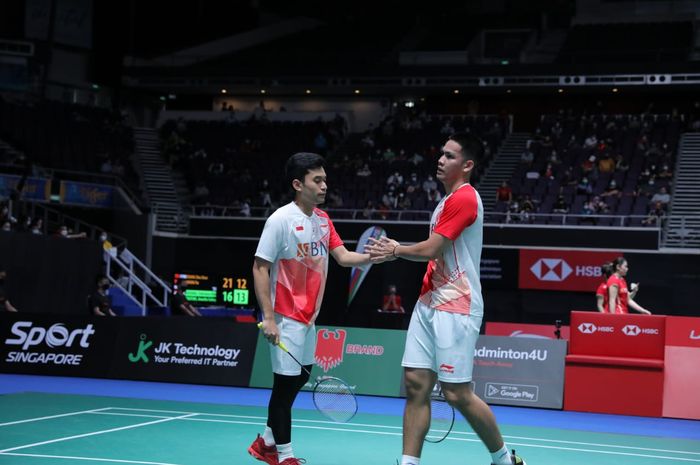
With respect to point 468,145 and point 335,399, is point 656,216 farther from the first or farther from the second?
point 468,145

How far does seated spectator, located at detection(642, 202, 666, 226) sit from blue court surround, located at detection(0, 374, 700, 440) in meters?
16.4

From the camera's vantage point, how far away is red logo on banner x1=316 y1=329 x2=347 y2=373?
1599 cm

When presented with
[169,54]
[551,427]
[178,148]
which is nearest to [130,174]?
[178,148]

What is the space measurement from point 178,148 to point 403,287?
1306 cm

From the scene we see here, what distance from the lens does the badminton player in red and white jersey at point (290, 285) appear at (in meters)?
7.67

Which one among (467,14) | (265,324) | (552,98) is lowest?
(265,324)

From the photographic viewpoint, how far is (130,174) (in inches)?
1478

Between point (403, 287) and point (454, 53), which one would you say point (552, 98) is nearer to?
point (454, 53)

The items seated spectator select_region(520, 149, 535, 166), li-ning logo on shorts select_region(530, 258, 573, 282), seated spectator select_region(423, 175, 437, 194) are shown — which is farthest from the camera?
seated spectator select_region(520, 149, 535, 166)

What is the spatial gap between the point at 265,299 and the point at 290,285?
320mm

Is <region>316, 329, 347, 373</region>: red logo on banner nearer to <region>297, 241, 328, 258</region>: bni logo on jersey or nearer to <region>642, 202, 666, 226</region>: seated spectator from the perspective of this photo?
<region>297, 241, 328, 258</region>: bni logo on jersey

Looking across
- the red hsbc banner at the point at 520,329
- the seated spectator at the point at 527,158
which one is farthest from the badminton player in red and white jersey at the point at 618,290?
the seated spectator at the point at 527,158

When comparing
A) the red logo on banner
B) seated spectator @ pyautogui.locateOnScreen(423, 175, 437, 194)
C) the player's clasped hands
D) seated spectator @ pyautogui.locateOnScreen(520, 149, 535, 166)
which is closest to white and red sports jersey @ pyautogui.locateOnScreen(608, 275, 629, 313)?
the red logo on banner

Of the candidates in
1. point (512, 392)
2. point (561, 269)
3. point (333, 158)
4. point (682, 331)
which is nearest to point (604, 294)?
point (682, 331)
